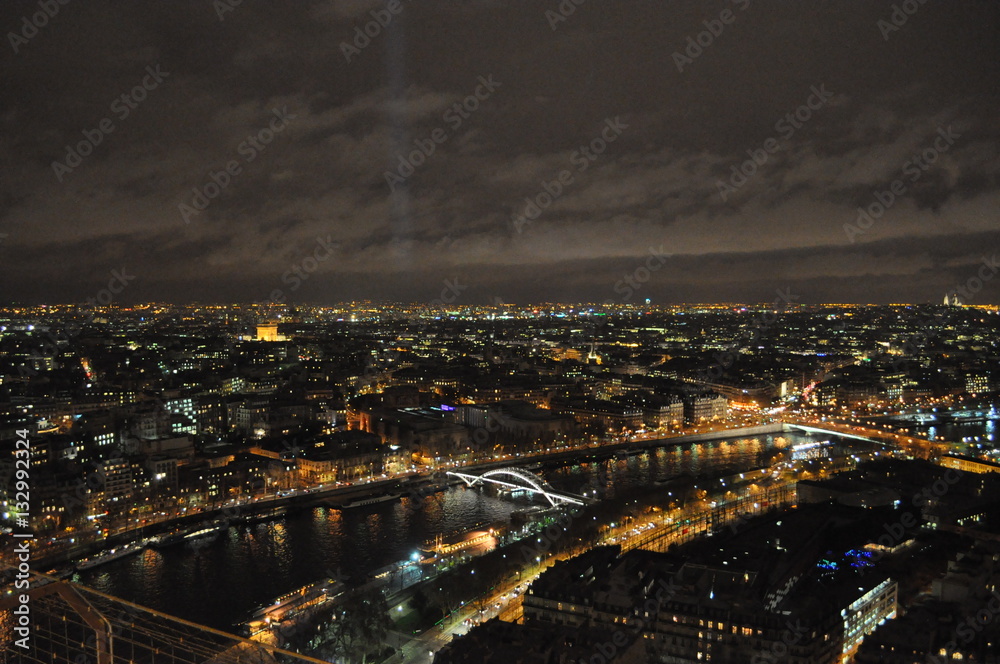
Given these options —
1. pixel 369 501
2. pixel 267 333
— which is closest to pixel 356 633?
pixel 369 501

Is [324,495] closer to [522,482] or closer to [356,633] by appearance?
[522,482]

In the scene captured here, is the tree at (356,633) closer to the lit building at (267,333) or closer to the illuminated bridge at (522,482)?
the illuminated bridge at (522,482)

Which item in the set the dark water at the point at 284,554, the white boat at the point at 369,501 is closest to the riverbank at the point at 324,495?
the white boat at the point at 369,501

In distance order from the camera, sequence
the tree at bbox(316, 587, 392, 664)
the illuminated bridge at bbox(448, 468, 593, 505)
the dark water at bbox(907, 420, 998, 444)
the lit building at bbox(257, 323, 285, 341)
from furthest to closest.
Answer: the lit building at bbox(257, 323, 285, 341)
the dark water at bbox(907, 420, 998, 444)
the illuminated bridge at bbox(448, 468, 593, 505)
the tree at bbox(316, 587, 392, 664)

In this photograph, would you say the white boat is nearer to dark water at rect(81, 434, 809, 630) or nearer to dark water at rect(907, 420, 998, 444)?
dark water at rect(81, 434, 809, 630)

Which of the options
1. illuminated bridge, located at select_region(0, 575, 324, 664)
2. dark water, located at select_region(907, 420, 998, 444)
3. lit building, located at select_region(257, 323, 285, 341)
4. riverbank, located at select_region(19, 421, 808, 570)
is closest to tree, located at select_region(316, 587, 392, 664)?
illuminated bridge, located at select_region(0, 575, 324, 664)
